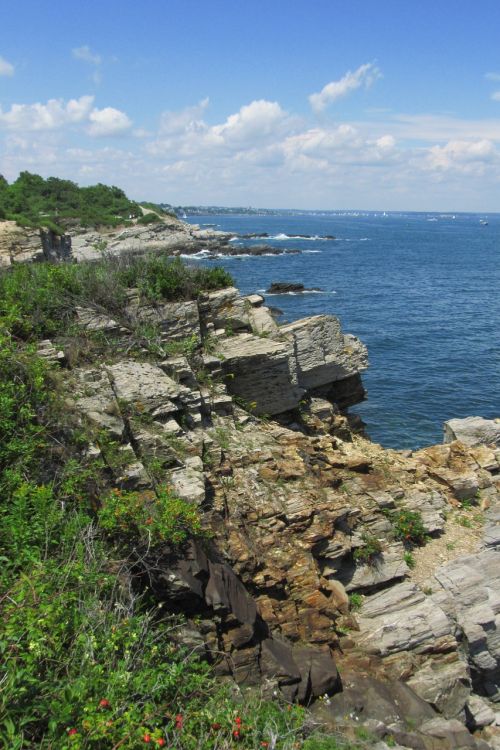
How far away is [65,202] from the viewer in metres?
87.6

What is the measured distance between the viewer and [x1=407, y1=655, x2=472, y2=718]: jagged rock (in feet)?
36.5

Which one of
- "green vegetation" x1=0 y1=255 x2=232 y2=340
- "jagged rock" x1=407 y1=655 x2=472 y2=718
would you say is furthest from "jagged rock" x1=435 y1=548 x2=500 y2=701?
"green vegetation" x1=0 y1=255 x2=232 y2=340

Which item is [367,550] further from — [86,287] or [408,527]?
[86,287]

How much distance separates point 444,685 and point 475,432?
13.4 m

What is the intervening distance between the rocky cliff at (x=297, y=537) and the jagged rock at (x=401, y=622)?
35mm

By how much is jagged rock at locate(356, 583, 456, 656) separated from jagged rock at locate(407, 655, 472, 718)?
45cm

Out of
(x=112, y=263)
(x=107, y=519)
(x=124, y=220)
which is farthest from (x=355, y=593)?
(x=124, y=220)

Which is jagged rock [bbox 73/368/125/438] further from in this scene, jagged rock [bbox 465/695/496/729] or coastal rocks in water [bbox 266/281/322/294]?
coastal rocks in water [bbox 266/281/322/294]

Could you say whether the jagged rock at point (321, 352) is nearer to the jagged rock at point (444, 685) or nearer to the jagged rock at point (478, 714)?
the jagged rock at point (444, 685)

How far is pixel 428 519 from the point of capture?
50.9 ft

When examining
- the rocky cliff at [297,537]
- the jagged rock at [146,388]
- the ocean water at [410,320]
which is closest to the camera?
the rocky cliff at [297,537]

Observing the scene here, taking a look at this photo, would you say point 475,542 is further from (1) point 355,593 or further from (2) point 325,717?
(2) point 325,717

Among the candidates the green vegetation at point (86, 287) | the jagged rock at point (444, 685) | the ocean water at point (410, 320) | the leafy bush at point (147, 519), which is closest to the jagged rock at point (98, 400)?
the green vegetation at point (86, 287)

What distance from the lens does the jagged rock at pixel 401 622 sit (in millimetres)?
11789
